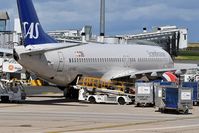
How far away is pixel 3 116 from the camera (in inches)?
1044

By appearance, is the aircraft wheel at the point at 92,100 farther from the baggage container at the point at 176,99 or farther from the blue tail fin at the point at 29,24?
the baggage container at the point at 176,99

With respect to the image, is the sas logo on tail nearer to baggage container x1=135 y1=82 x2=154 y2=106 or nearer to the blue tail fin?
the blue tail fin

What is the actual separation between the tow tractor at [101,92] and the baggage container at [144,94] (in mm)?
2456

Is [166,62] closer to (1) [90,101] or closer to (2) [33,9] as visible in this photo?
(1) [90,101]

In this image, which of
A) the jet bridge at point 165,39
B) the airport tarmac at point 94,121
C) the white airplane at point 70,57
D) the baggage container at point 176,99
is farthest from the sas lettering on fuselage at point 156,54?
the jet bridge at point 165,39

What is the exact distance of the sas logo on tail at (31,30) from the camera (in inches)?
1419

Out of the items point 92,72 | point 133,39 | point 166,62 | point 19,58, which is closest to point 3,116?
point 19,58

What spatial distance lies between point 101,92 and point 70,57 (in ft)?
11.0

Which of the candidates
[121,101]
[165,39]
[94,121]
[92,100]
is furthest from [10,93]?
[165,39]

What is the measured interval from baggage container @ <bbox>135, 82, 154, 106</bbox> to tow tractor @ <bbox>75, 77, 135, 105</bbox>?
2.46m

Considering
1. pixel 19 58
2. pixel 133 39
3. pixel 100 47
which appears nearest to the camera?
pixel 19 58

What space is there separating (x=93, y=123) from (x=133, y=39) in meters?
58.6

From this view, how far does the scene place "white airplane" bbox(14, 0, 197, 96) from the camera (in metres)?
35.7

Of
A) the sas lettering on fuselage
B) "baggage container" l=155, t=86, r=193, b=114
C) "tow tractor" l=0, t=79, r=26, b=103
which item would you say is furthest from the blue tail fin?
the sas lettering on fuselage
